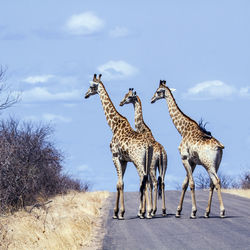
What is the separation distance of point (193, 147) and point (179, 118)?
63.5 inches

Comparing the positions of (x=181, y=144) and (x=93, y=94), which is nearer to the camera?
(x=181, y=144)

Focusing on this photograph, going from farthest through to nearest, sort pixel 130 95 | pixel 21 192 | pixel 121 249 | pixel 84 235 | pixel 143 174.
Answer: pixel 21 192 → pixel 130 95 → pixel 143 174 → pixel 84 235 → pixel 121 249

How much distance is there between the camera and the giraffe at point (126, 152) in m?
19.2

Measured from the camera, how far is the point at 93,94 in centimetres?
2150

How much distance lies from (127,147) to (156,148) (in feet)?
3.98

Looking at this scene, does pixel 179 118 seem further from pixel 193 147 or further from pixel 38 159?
pixel 38 159

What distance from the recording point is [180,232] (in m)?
15.8

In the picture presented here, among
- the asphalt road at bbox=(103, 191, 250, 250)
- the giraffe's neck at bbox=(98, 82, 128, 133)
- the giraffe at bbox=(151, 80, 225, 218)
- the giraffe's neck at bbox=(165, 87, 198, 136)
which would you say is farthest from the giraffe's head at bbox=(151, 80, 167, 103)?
the asphalt road at bbox=(103, 191, 250, 250)

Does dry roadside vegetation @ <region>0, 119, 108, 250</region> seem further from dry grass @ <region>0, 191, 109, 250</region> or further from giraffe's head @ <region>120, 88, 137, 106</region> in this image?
giraffe's head @ <region>120, 88, 137, 106</region>

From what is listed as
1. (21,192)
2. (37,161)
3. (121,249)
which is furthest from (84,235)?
(37,161)

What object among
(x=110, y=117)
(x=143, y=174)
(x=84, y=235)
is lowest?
(x=84, y=235)

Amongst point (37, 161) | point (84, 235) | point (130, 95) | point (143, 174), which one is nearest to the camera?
point (84, 235)

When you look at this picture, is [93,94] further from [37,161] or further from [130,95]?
[37,161]

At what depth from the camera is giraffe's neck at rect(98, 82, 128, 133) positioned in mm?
20594
